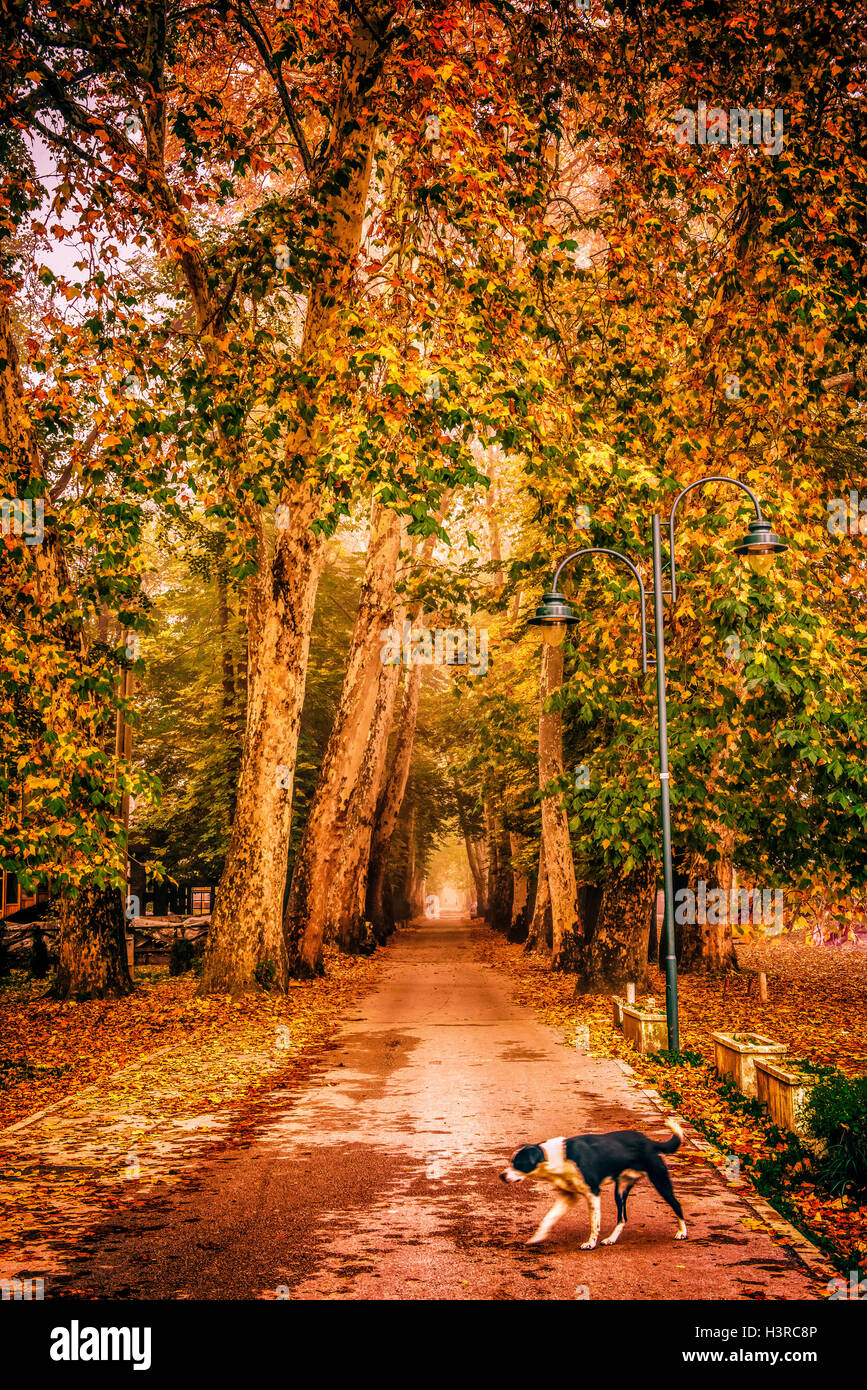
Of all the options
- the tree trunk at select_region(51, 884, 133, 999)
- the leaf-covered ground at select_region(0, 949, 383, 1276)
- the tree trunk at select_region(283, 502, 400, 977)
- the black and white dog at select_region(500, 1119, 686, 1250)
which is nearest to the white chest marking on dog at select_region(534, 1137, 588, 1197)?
the black and white dog at select_region(500, 1119, 686, 1250)

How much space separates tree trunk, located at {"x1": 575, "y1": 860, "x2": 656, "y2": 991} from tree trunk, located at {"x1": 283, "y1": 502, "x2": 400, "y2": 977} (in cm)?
644

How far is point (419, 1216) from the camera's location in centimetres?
Result: 625

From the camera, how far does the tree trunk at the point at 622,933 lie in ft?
54.5

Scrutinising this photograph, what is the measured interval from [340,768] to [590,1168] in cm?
1641

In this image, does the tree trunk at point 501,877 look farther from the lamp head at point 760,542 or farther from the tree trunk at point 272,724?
the lamp head at point 760,542

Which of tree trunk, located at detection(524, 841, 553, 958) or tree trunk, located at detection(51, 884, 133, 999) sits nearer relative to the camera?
tree trunk, located at detection(51, 884, 133, 999)

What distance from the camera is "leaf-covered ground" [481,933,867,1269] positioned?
657cm

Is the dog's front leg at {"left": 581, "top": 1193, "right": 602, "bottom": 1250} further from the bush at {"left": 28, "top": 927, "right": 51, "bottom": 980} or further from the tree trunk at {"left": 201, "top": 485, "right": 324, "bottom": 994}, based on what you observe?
the bush at {"left": 28, "top": 927, "right": 51, "bottom": 980}

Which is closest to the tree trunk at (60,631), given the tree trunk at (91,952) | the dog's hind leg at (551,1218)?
the tree trunk at (91,952)

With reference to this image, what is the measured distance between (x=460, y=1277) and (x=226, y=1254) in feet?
4.40

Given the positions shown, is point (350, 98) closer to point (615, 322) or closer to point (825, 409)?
point (615, 322)

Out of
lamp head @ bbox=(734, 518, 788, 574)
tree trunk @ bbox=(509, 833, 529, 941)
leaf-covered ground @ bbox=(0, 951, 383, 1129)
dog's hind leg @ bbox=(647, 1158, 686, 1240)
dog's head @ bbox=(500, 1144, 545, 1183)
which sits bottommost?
tree trunk @ bbox=(509, 833, 529, 941)

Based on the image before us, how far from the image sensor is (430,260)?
489 inches

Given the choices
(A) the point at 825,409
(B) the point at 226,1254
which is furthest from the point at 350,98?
(B) the point at 226,1254
